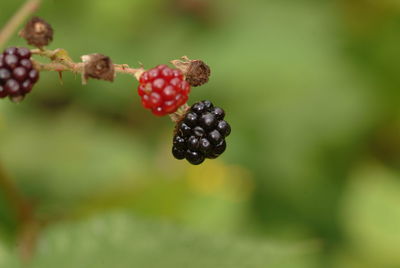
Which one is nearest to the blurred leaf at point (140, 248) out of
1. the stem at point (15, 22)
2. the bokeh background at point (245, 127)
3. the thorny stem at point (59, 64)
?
the bokeh background at point (245, 127)

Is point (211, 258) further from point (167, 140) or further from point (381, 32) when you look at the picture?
point (381, 32)

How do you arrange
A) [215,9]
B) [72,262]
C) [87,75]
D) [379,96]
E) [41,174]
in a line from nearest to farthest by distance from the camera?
[87,75], [72,262], [41,174], [379,96], [215,9]

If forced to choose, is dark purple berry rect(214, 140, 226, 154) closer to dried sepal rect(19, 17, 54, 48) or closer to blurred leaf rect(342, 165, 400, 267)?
dried sepal rect(19, 17, 54, 48)

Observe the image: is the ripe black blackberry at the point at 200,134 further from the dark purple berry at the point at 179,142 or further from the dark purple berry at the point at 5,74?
the dark purple berry at the point at 5,74

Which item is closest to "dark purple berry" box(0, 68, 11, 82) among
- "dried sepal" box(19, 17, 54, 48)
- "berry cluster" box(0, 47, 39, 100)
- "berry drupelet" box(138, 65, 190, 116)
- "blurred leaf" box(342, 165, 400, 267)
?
"berry cluster" box(0, 47, 39, 100)

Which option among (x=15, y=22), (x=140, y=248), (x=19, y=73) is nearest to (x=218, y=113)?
(x=19, y=73)

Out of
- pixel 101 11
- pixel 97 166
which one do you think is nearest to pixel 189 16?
pixel 101 11

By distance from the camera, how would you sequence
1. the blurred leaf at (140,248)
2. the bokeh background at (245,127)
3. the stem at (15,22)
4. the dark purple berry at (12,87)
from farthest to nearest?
the bokeh background at (245,127), the blurred leaf at (140,248), the stem at (15,22), the dark purple berry at (12,87)
